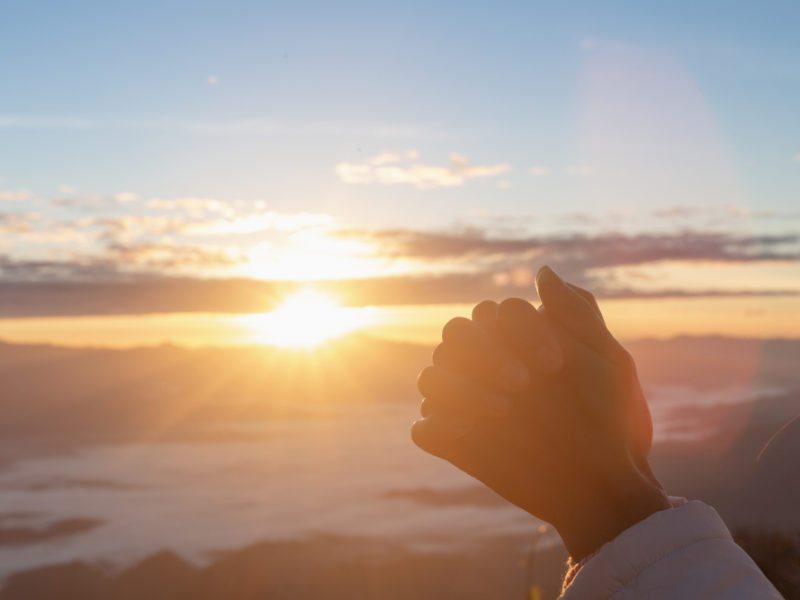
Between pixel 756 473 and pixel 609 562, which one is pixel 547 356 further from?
pixel 756 473

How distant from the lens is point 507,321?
6.43 feet

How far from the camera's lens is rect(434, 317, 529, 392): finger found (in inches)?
75.6

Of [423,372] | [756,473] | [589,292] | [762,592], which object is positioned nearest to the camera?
[762,592]

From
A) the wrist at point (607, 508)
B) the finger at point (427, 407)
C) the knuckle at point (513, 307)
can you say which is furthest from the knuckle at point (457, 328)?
the wrist at point (607, 508)

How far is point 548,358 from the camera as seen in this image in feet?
6.35

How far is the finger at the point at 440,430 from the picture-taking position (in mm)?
2002

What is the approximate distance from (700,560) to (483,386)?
2.30 feet

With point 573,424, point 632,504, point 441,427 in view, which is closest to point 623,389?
point 573,424

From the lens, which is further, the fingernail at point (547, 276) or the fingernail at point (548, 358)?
the fingernail at point (547, 276)

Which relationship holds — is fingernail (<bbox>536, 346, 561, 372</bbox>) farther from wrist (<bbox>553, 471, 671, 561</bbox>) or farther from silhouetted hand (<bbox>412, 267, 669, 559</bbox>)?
wrist (<bbox>553, 471, 671, 561</bbox>)

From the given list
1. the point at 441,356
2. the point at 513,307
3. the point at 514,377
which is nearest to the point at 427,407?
the point at 441,356

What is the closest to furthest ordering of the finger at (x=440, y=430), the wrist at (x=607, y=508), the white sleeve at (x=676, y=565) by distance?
the white sleeve at (x=676, y=565) → the wrist at (x=607, y=508) → the finger at (x=440, y=430)

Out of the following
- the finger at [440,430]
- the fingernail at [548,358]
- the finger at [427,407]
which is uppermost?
the fingernail at [548,358]

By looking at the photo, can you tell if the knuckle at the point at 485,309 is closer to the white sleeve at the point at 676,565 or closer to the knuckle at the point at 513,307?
the knuckle at the point at 513,307
